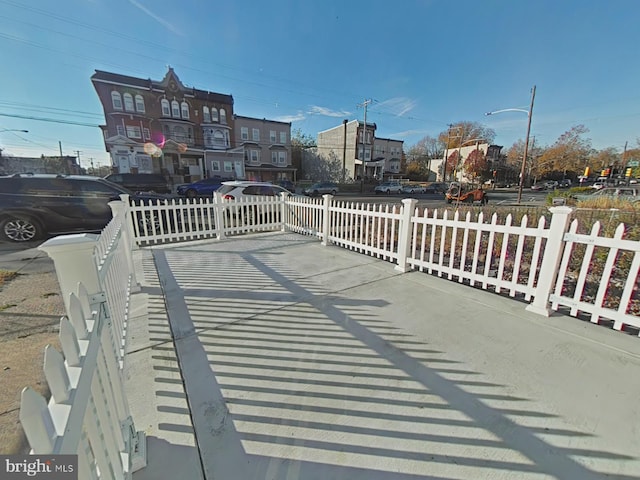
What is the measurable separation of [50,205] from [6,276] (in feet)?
10.4

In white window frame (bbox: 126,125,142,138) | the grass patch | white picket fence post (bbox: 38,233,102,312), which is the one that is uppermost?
white window frame (bbox: 126,125,142,138)

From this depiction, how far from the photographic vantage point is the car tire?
6441 mm

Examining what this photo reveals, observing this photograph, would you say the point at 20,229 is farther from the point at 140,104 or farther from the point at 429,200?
the point at 429,200

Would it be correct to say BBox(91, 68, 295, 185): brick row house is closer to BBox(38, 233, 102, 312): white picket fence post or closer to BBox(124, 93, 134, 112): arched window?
BBox(124, 93, 134, 112): arched window

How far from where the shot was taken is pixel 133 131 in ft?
79.0

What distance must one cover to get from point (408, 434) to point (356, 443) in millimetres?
351

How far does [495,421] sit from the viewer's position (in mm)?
1884

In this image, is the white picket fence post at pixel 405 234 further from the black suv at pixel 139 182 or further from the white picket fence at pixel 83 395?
the black suv at pixel 139 182

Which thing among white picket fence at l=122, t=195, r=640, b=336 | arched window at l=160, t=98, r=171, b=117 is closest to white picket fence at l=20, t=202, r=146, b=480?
white picket fence at l=122, t=195, r=640, b=336

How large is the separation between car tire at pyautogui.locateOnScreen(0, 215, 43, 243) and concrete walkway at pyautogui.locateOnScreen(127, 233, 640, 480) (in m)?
5.53

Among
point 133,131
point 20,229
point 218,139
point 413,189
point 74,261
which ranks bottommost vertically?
point 20,229

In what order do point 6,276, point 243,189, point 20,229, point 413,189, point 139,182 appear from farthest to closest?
point 413,189, point 139,182, point 243,189, point 20,229, point 6,276

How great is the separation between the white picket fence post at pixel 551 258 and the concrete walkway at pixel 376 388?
0.18 meters

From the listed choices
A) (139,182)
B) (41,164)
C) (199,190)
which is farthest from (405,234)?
(41,164)
